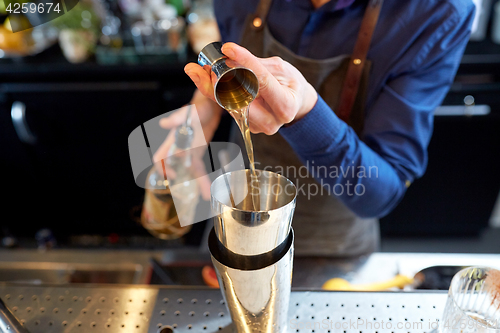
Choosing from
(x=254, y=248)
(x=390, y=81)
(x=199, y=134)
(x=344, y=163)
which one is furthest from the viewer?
(x=199, y=134)

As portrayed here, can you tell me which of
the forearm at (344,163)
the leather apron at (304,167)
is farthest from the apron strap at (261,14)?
the forearm at (344,163)

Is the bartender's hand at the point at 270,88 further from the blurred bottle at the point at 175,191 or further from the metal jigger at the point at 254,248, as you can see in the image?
the blurred bottle at the point at 175,191

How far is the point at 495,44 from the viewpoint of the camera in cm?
179

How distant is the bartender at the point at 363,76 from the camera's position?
784 millimetres

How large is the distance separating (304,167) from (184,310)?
0.54 meters

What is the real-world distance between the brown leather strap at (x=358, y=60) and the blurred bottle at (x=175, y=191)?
38 centimetres

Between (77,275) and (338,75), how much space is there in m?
1.07

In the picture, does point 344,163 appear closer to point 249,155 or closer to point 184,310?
point 249,155

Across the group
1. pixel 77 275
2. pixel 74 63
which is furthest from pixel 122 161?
pixel 77 275

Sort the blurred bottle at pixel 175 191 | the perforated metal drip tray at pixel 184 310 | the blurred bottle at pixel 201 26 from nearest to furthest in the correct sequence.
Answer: the perforated metal drip tray at pixel 184 310, the blurred bottle at pixel 175 191, the blurred bottle at pixel 201 26

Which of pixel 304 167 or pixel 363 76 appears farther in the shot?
pixel 304 167

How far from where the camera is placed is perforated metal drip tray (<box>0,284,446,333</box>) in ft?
2.04

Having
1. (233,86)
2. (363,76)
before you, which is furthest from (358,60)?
(233,86)

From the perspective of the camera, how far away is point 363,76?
92 cm
